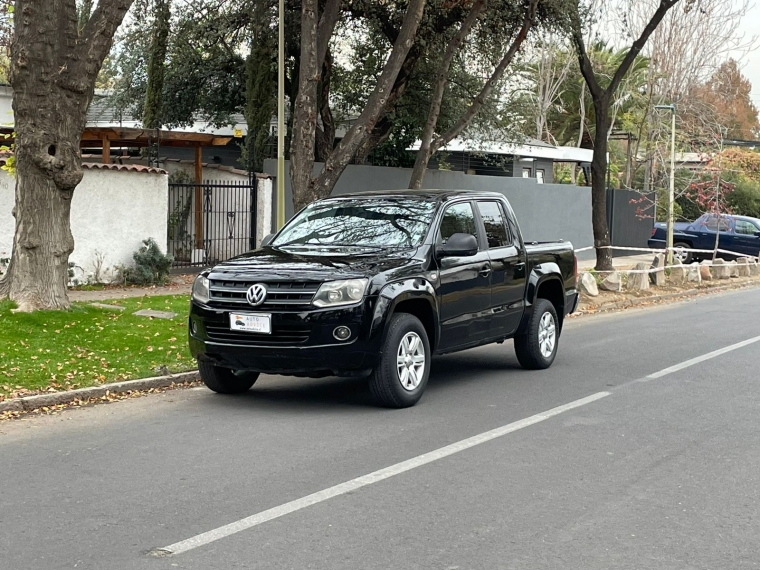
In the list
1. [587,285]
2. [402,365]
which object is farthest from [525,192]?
[402,365]

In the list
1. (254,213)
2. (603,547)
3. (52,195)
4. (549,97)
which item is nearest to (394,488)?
(603,547)

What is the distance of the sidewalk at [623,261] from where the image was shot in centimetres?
2692

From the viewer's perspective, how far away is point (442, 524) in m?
5.30

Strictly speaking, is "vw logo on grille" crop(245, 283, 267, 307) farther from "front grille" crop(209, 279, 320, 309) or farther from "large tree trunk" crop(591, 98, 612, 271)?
"large tree trunk" crop(591, 98, 612, 271)

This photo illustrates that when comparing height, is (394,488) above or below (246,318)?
below

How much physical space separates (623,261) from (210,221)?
46.6 feet

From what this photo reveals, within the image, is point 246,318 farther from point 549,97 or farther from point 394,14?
point 549,97

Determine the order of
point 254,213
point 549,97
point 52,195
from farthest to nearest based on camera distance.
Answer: point 549,97 → point 254,213 → point 52,195

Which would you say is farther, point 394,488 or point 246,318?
point 246,318

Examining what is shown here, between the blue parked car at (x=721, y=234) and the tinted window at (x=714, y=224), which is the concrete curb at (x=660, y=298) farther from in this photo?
the tinted window at (x=714, y=224)

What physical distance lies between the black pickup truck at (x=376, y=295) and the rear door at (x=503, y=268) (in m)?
0.02

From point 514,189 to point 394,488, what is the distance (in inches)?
911

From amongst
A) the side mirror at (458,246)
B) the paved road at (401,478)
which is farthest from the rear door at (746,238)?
the side mirror at (458,246)

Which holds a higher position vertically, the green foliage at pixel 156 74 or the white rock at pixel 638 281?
the green foliage at pixel 156 74
